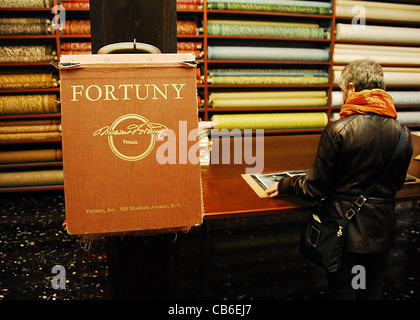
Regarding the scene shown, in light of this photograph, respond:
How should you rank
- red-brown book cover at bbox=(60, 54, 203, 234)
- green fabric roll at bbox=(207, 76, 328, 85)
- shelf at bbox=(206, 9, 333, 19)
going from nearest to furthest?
red-brown book cover at bbox=(60, 54, 203, 234) < shelf at bbox=(206, 9, 333, 19) < green fabric roll at bbox=(207, 76, 328, 85)

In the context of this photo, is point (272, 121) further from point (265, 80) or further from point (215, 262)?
point (215, 262)

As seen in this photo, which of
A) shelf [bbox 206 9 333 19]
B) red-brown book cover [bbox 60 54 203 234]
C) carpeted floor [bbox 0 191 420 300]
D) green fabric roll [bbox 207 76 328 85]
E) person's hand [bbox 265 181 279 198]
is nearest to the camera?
red-brown book cover [bbox 60 54 203 234]

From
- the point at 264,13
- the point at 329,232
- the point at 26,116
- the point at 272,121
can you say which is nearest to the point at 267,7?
the point at 264,13

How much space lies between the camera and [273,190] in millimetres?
1560

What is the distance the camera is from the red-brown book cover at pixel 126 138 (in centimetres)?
80

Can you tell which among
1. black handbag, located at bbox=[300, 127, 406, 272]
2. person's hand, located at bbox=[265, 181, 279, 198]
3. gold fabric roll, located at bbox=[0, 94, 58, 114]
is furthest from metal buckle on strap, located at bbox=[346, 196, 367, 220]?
gold fabric roll, located at bbox=[0, 94, 58, 114]

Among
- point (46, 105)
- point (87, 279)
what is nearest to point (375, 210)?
point (87, 279)

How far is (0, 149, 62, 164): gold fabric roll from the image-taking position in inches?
142

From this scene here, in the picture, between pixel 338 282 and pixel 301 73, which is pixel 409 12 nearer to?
pixel 301 73

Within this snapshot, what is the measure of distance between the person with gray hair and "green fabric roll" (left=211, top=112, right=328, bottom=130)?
2.33 metres

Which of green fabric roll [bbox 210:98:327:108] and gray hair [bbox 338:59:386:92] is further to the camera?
green fabric roll [bbox 210:98:327:108]

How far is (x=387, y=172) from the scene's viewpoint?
1.36 m
